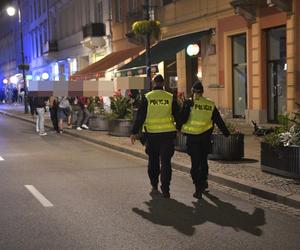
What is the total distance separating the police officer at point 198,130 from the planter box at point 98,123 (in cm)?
1207

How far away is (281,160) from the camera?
9500 mm

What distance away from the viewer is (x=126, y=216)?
7359 mm

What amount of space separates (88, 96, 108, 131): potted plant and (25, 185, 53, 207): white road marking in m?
11.1

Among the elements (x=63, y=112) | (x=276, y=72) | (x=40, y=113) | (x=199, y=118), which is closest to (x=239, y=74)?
(x=276, y=72)

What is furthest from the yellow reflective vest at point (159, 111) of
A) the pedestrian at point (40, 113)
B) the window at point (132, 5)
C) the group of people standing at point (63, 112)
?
the window at point (132, 5)

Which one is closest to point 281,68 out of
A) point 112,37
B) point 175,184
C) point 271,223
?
point 175,184

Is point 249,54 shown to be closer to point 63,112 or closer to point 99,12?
point 63,112

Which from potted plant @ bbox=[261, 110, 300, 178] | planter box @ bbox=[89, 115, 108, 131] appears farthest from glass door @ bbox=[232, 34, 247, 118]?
potted plant @ bbox=[261, 110, 300, 178]

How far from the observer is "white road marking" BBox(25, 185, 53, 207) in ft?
26.7

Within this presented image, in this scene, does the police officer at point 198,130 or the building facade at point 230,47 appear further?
the building facade at point 230,47

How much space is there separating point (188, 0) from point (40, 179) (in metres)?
15.1

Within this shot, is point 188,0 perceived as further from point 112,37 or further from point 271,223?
point 271,223

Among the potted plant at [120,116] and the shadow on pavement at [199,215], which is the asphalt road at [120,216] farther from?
the potted plant at [120,116]

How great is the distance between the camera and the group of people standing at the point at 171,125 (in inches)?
337
